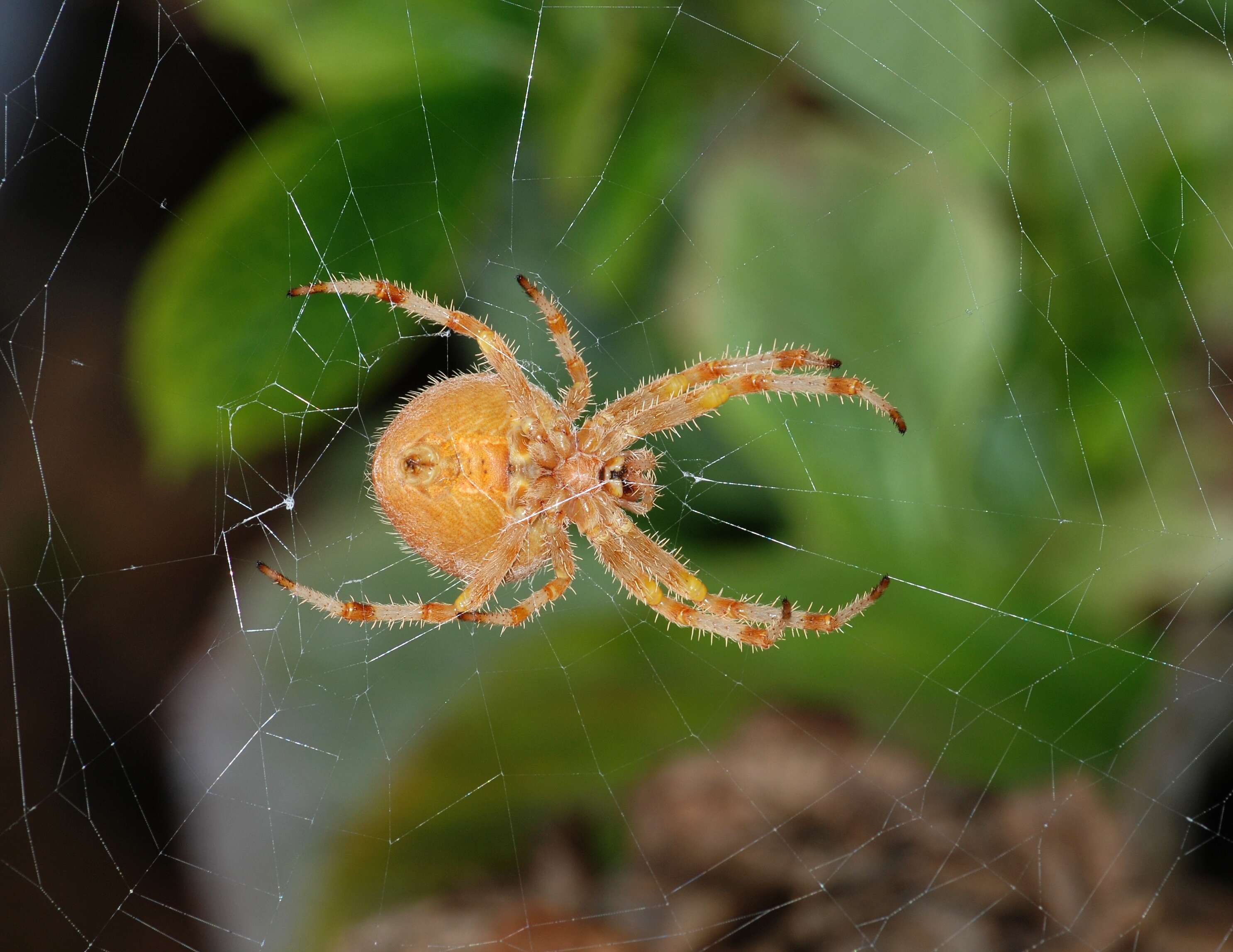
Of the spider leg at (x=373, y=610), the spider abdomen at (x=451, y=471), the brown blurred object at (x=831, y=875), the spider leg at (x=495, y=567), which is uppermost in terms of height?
the spider abdomen at (x=451, y=471)

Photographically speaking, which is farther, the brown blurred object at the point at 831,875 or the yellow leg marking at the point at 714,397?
the brown blurred object at the point at 831,875

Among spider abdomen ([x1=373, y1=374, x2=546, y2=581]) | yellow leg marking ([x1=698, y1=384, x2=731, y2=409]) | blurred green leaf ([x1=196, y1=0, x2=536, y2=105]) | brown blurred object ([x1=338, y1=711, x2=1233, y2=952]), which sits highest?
blurred green leaf ([x1=196, y1=0, x2=536, y2=105])

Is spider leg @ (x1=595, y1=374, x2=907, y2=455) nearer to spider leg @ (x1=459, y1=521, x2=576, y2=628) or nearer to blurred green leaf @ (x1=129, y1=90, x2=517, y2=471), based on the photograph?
spider leg @ (x1=459, y1=521, x2=576, y2=628)

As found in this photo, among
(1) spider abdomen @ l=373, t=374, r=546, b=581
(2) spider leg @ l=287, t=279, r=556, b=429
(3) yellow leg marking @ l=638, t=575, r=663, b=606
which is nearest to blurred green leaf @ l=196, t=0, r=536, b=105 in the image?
(2) spider leg @ l=287, t=279, r=556, b=429

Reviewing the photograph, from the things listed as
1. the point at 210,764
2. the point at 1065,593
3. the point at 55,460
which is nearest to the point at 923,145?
the point at 1065,593

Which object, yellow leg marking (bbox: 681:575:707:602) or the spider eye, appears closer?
the spider eye

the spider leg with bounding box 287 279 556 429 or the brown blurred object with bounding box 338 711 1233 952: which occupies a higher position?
the spider leg with bounding box 287 279 556 429

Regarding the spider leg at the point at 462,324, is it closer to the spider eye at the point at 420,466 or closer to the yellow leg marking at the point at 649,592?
the spider eye at the point at 420,466

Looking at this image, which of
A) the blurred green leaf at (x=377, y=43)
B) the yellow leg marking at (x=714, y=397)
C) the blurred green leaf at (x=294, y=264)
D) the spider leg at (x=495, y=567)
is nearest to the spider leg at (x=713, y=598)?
the spider leg at (x=495, y=567)
